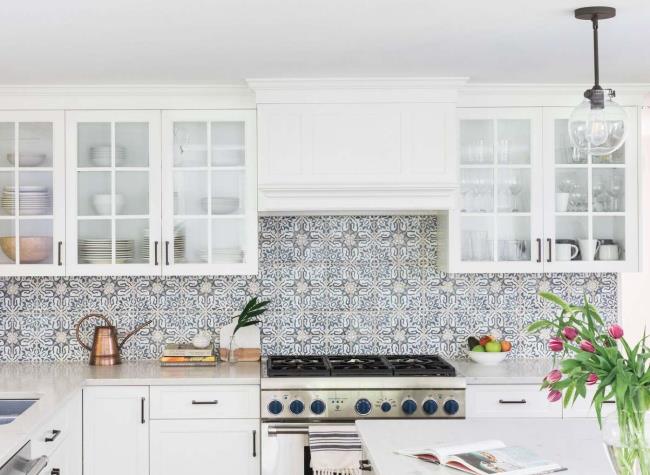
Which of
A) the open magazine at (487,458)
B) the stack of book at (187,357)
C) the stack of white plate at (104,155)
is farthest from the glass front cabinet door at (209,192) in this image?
the open magazine at (487,458)

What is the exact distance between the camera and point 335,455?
3617 millimetres

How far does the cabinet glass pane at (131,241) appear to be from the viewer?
4332 mm

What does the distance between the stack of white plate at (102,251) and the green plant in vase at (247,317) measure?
67 cm

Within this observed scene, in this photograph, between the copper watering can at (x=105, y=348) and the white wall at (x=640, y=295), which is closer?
the copper watering can at (x=105, y=348)

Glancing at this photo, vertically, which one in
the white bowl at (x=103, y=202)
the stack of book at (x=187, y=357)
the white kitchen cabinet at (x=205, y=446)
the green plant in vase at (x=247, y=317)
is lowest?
the white kitchen cabinet at (x=205, y=446)

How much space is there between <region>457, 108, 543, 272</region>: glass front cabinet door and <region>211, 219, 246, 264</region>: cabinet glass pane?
44.6 inches

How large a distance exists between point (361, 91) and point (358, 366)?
1390mm

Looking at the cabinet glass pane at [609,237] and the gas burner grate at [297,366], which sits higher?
the cabinet glass pane at [609,237]

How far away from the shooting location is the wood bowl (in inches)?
169

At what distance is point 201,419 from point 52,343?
1.10 meters

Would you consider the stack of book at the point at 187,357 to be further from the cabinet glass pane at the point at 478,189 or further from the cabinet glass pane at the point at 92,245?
the cabinet glass pane at the point at 478,189

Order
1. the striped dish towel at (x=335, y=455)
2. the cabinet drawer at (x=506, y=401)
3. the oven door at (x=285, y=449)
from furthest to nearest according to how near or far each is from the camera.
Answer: the cabinet drawer at (x=506, y=401), the oven door at (x=285, y=449), the striped dish towel at (x=335, y=455)

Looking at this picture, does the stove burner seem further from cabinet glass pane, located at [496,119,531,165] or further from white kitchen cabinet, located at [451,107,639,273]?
cabinet glass pane, located at [496,119,531,165]

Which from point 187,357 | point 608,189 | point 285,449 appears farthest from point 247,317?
point 608,189
